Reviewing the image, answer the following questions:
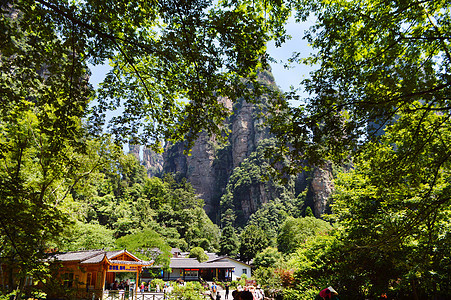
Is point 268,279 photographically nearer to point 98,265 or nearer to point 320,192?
point 98,265

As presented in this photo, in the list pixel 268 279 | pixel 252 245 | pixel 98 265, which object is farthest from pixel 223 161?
pixel 98 265

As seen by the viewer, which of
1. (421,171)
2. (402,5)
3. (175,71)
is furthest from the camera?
(421,171)

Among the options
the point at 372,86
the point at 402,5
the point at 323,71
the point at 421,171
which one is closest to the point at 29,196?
the point at 323,71

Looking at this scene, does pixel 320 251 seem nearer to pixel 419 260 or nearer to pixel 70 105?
pixel 419 260

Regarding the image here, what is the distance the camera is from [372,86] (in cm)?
531

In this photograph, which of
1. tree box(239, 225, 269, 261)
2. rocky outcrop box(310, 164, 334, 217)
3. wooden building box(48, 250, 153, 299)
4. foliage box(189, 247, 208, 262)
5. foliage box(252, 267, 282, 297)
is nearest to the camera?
wooden building box(48, 250, 153, 299)

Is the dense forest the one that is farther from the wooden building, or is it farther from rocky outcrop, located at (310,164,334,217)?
rocky outcrop, located at (310,164,334,217)

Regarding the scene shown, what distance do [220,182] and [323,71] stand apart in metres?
98.3

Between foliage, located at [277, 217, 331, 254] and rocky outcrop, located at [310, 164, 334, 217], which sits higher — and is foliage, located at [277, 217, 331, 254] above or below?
below

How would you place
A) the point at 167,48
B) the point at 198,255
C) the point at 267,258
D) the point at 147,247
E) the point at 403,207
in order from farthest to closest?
1. the point at 198,255
2. the point at 267,258
3. the point at 147,247
4. the point at 403,207
5. the point at 167,48

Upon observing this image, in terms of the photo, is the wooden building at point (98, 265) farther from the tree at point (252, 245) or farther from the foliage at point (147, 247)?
the tree at point (252, 245)

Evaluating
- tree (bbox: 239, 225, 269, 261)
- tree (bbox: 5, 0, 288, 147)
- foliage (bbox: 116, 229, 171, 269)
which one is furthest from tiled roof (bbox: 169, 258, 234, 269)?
tree (bbox: 5, 0, 288, 147)

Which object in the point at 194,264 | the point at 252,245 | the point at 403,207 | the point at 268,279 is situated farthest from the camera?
the point at 252,245

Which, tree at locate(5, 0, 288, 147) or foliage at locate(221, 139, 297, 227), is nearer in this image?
tree at locate(5, 0, 288, 147)
